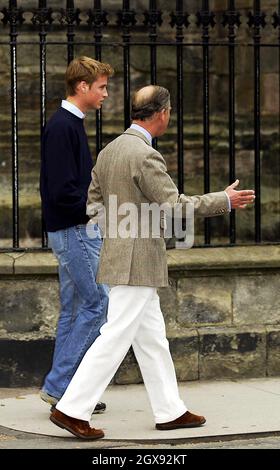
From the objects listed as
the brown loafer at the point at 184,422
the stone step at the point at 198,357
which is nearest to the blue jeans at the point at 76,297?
the brown loafer at the point at 184,422

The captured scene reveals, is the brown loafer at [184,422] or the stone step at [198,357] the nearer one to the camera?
the brown loafer at [184,422]

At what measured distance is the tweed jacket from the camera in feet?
21.2

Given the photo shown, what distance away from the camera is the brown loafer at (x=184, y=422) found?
6.84 meters

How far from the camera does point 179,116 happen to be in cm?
861

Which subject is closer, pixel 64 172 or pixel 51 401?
pixel 64 172

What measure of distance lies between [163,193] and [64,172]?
0.77 m

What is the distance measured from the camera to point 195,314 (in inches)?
333

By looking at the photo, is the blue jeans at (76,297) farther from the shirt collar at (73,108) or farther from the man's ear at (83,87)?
the man's ear at (83,87)

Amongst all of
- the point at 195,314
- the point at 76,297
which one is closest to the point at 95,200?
the point at 76,297

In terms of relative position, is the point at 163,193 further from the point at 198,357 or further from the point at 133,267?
the point at 198,357

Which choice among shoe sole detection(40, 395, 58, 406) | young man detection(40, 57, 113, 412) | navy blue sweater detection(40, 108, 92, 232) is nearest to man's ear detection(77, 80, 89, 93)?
young man detection(40, 57, 113, 412)

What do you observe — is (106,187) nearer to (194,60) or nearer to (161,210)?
(161,210)

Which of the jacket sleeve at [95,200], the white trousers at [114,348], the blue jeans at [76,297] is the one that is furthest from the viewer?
the blue jeans at [76,297]
